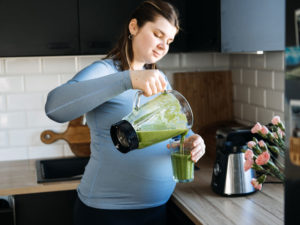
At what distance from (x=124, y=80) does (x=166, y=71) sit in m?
1.44

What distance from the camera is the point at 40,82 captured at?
2619 mm

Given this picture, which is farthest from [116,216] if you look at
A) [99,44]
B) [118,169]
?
[99,44]

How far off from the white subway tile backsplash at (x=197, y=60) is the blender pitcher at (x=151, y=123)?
1.37m

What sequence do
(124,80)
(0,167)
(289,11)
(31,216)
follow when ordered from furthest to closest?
1. (0,167)
2. (31,216)
3. (124,80)
4. (289,11)

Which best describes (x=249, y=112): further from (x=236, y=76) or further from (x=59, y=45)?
(x=59, y=45)

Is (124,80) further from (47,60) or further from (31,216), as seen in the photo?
(47,60)

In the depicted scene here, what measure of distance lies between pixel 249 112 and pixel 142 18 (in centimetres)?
115

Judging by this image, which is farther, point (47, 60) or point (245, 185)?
point (47, 60)

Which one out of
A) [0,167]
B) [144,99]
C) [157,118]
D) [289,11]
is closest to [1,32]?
[0,167]

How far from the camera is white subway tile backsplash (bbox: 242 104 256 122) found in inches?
102

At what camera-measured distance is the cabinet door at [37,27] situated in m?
2.21

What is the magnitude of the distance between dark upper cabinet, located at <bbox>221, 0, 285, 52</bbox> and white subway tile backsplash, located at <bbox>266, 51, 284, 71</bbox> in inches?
12.9

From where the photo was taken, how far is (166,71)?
2762 millimetres

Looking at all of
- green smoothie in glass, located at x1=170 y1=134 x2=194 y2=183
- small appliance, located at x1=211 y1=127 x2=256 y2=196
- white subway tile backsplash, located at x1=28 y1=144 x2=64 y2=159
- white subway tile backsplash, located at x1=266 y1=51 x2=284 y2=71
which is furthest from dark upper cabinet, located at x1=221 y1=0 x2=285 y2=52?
white subway tile backsplash, located at x1=28 y1=144 x2=64 y2=159
